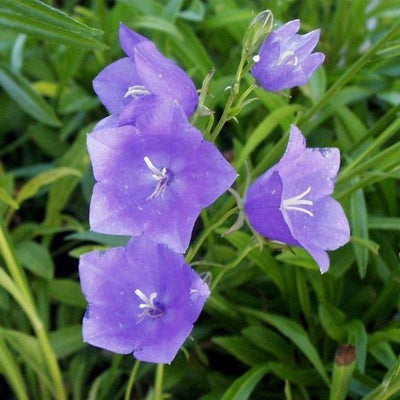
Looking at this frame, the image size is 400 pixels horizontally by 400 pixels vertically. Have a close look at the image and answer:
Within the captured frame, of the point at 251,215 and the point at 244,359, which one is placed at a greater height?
the point at 251,215

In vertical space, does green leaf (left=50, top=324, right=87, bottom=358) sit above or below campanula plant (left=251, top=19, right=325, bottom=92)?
below

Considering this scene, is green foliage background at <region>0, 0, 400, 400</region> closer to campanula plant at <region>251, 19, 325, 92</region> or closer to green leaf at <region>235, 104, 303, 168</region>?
green leaf at <region>235, 104, 303, 168</region>

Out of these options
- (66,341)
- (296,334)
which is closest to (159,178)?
(296,334)

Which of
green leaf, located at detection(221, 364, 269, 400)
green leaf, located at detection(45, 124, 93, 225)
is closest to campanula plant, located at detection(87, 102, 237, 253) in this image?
green leaf, located at detection(221, 364, 269, 400)

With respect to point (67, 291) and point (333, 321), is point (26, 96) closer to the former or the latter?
point (67, 291)

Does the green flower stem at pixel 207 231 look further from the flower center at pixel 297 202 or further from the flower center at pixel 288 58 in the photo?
the flower center at pixel 288 58

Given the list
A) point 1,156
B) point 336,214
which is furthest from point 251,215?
point 1,156

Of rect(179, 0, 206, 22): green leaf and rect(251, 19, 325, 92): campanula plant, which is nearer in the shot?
rect(251, 19, 325, 92): campanula plant

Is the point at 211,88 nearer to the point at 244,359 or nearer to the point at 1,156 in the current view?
the point at 244,359
